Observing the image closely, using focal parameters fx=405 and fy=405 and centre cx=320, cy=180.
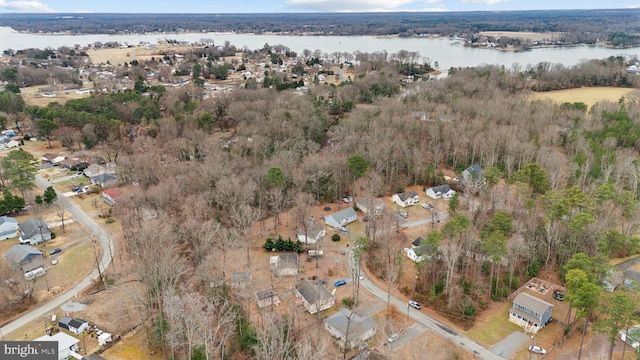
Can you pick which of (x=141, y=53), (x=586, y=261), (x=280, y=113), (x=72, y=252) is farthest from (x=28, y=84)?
(x=586, y=261)

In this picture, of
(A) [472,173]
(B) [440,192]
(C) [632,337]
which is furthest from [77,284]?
(A) [472,173]

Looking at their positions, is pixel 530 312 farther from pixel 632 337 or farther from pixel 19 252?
pixel 19 252

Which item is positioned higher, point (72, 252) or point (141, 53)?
point (141, 53)

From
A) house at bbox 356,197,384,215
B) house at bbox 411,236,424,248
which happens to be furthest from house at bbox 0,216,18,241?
house at bbox 411,236,424,248

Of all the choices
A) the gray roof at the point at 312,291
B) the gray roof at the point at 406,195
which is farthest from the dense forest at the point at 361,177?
the gray roof at the point at 312,291

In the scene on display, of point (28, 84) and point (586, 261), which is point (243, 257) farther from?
point (28, 84)

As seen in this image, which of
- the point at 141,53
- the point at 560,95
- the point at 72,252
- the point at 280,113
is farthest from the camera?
the point at 141,53

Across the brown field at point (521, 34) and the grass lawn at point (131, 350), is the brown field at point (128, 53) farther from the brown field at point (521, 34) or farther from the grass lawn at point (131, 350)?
the brown field at point (521, 34)
